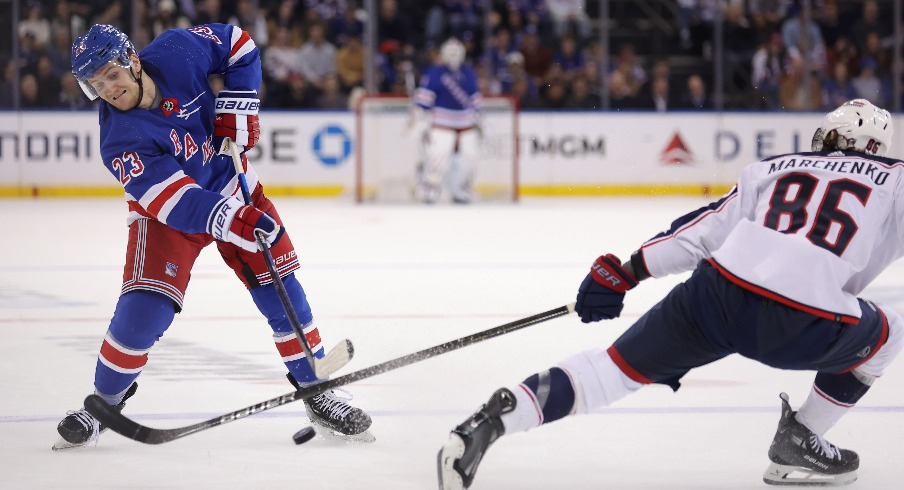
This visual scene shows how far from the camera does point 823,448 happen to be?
270cm

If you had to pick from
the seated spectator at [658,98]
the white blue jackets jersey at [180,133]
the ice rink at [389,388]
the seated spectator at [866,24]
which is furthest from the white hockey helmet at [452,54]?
the white blue jackets jersey at [180,133]

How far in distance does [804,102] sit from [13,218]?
636cm

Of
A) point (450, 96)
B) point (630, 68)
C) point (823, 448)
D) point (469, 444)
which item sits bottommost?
point (823, 448)

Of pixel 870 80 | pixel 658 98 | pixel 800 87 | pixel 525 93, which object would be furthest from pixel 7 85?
pixel 870 80

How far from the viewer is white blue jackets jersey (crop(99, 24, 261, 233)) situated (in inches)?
112

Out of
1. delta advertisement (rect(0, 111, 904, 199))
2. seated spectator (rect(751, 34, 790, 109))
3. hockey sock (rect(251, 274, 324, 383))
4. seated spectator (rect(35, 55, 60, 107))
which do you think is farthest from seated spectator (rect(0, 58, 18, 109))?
hockey sock (rect(251, 274, 324, 383))

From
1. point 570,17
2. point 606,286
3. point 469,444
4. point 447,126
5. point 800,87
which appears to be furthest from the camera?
point 570,17

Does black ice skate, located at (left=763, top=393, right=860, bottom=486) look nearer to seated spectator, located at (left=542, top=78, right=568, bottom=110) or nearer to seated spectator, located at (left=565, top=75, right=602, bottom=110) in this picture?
seated spectator, located at (left=565, top=75, right=602, bottom=110)

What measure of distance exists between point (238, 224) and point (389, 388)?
1000 millimetres

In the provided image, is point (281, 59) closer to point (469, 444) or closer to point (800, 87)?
point (800, 87)

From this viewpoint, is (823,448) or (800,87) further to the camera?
(800,87)

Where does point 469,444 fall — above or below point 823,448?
above

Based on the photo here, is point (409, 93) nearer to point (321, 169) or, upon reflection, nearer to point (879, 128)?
point (321, 169)

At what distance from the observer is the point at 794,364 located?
2469 mm
